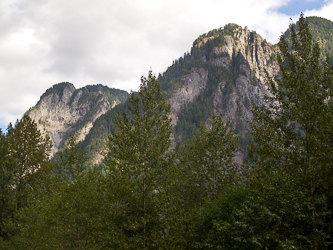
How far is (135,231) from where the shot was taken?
1616cm

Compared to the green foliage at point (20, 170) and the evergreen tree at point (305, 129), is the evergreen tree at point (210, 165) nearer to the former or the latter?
the evergreen tree at point (305, 129)

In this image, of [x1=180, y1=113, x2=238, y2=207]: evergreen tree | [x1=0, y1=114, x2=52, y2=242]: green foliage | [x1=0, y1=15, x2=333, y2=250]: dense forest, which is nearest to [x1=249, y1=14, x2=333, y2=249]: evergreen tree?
[x1=0, y1=15, x2=333, y2=250]: dense forest

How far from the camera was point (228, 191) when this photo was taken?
64.0 ft

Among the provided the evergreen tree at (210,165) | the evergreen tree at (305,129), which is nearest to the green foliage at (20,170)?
the evergreen tree at (210,165)

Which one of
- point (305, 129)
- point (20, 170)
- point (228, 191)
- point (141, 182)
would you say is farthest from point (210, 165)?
point (20, 170)

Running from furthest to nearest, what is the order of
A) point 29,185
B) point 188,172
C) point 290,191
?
1. point 29,185
2. point 188,172
3. point 290,191

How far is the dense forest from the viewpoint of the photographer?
13195mm

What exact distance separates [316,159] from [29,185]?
32.0 m

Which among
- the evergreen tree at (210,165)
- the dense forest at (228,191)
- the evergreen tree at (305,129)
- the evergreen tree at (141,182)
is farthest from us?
the evergreen tree at (210,165)

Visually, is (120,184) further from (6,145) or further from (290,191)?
(6,145)

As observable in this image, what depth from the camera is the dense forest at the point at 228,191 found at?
13.2 m

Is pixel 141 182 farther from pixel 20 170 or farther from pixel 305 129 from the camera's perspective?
pixel 20 170

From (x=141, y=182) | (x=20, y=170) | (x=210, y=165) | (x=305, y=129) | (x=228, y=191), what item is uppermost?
(x=305, y=129)

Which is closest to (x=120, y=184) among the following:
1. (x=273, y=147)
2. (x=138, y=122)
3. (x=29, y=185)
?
(x=138, y=122)
